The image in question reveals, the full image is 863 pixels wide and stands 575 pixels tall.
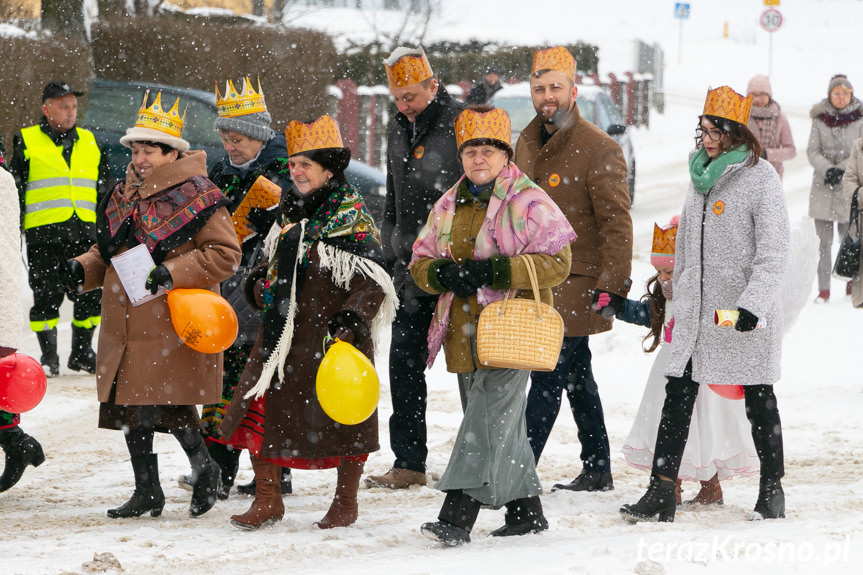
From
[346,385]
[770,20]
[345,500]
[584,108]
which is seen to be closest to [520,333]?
[346,385]

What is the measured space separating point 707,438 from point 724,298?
74 cm

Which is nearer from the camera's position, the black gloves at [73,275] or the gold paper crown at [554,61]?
the black gloves at [73,275]

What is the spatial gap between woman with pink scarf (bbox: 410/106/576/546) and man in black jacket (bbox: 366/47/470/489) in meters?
1.01

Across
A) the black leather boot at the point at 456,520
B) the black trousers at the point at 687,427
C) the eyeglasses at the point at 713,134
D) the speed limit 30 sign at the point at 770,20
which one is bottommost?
the black leather boot at the point at 456,520

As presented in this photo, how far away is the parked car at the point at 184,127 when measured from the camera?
12000mm

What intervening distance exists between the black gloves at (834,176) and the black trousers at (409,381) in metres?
6.10

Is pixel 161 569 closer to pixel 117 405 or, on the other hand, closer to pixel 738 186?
pixel 117 405

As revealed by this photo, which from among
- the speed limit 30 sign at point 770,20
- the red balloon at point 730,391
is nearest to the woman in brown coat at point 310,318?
the red balloon at point 730,391

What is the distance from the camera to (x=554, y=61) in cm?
555

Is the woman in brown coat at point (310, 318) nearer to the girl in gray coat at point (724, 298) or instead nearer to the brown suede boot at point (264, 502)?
the brown suede boot at point (264, 502)

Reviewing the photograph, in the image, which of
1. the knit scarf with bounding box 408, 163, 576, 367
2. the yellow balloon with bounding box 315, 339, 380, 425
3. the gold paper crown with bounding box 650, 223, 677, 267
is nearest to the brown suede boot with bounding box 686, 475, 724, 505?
the gold paper crown with bounding box 650, 223, 677, 267

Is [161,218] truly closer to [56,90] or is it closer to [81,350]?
[56,90]

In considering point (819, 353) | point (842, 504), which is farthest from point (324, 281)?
point (819, 353)

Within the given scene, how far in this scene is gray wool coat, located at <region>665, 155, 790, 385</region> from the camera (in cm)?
486
